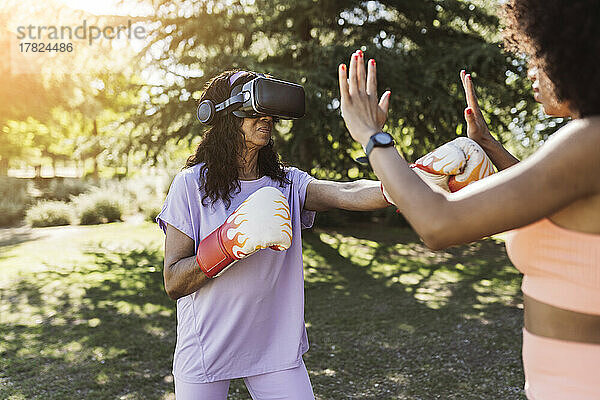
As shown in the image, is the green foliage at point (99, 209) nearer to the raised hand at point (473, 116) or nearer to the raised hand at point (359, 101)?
the raised hand at point (473, 116)

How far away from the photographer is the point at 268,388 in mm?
2119

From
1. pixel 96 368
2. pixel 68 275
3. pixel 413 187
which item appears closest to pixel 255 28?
pixel 68 275

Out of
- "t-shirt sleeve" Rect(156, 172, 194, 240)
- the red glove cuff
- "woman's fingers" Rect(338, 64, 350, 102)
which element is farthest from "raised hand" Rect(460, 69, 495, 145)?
"t-shirt sleeve" Rect(156, 172, 194, 240)

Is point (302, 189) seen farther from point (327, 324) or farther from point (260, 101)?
point (327, 324)

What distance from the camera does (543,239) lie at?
3.81ft

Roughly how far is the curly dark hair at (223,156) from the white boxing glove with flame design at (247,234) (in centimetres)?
20

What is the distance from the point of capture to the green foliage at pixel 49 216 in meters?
13.7

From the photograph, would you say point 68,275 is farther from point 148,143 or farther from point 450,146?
point 450,146

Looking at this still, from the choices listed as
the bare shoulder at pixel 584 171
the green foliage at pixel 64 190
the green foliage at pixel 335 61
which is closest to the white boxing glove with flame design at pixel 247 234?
the bare shoulder at pixel 584 171

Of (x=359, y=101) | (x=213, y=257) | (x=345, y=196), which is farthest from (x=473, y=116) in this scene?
(x=213, y=257)

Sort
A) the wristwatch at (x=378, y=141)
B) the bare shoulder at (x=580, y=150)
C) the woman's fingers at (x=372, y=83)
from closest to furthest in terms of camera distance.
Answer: the bare shoulder at (x=580, y=150) → the wristwatch at (x=378, y=141) → the woman's fingers at (x=372, y=83)

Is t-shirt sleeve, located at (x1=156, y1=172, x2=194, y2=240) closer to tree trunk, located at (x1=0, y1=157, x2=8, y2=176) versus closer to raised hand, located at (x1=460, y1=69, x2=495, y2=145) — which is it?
raised hand, located at (x1=460, y1=69, x2=495, y2=145)

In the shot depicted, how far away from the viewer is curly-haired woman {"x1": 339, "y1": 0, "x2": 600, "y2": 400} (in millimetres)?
1040

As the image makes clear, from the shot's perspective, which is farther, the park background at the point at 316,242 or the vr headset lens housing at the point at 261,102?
the park background at the point at 316,242
